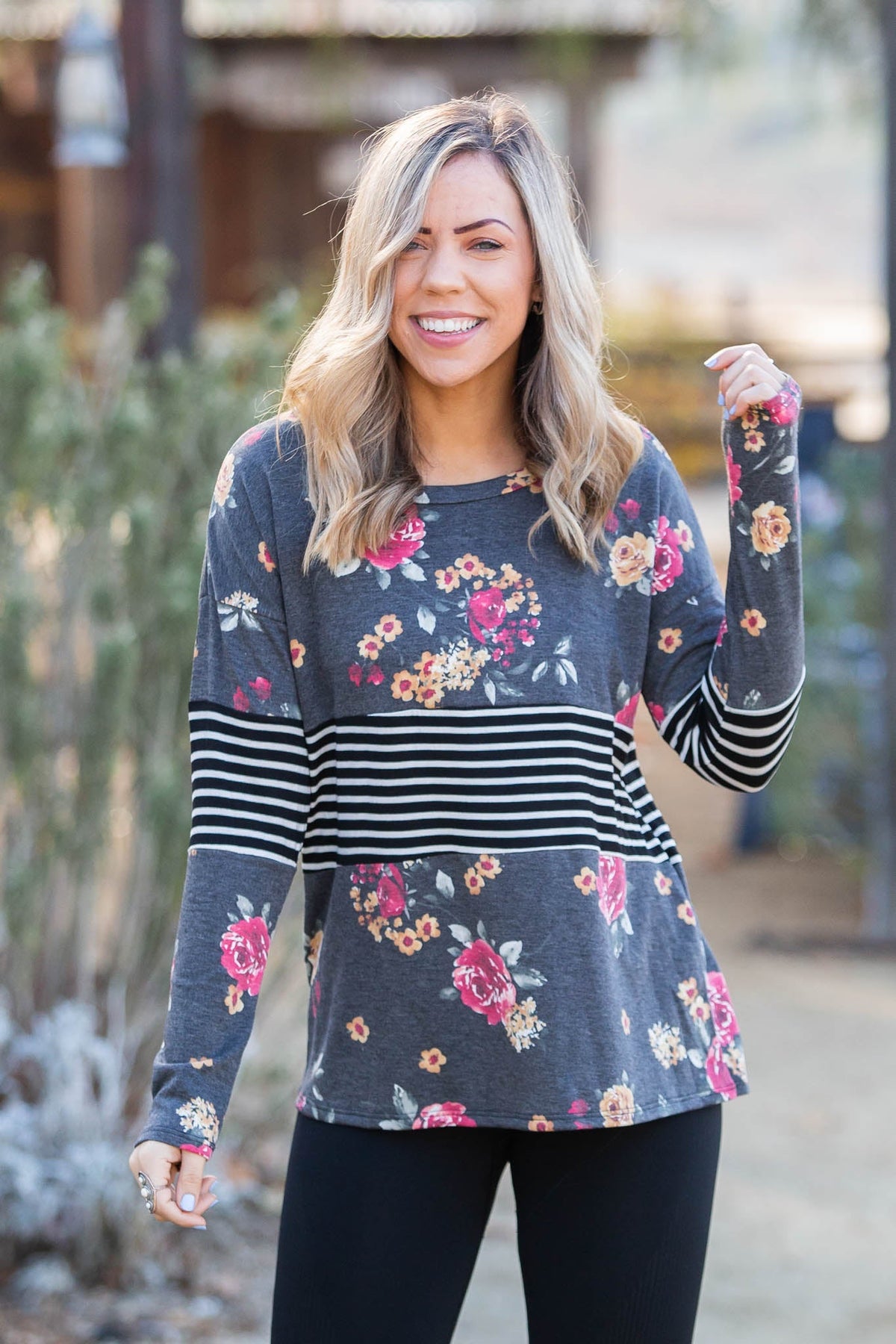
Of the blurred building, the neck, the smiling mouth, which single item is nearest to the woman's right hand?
the neck

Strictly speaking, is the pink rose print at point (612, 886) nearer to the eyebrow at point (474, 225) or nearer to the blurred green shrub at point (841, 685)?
the eyebrow at point (474, 225)

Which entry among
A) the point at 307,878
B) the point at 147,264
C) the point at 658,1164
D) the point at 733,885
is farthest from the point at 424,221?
the point at 733,885

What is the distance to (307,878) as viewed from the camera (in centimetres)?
174

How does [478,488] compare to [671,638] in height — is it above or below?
above

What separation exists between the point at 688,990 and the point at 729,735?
0.25 meters

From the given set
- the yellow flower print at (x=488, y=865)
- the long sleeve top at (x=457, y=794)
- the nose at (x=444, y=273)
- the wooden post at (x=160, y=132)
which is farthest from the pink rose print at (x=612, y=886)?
the wooden post at (x=160, y=132)

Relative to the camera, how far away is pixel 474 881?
1.61 m

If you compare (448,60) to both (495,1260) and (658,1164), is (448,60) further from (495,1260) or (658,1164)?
(658,1164)

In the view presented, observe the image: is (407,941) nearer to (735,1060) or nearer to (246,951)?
(246,951)

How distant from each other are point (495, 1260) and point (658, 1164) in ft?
5.74

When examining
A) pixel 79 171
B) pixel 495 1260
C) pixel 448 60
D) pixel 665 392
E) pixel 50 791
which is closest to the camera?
pixel 50 791

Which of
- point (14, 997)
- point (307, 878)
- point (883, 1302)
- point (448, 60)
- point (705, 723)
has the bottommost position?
point (883, 1302)

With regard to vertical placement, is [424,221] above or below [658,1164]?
above

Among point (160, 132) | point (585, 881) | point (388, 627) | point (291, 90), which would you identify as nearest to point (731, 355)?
point (388, 627)
